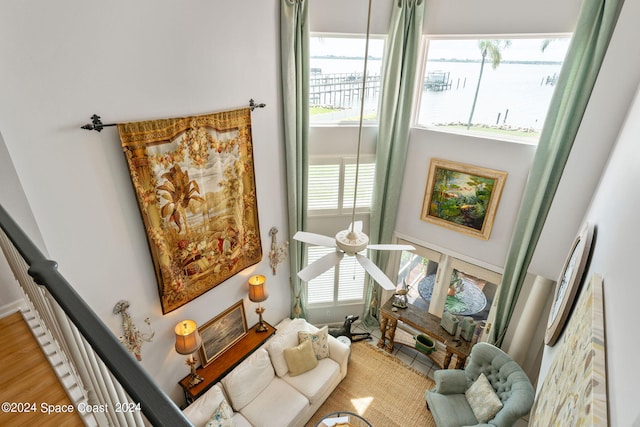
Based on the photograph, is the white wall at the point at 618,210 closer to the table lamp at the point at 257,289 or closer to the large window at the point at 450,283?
the large window at the point at 450,283

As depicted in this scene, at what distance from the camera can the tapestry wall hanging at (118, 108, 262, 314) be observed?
3197 mm

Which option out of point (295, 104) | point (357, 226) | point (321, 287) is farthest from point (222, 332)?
point (295, 104)

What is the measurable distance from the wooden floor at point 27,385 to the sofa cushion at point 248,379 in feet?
8.45

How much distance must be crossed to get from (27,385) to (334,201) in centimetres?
414

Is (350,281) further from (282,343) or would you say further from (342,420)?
(342,420)

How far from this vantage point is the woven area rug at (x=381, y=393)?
456 centimetres

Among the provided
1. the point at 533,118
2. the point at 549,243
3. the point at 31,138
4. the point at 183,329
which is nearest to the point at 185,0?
the point at 31,138

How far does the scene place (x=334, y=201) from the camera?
5.32 metres

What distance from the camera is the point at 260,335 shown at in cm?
502

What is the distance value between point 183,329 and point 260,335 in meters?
1.41

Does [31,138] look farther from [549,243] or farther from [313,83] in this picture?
[549,243]

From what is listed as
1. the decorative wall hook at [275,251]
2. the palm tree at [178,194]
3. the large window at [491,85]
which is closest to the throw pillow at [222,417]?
the decorative wall hook at [275,251]

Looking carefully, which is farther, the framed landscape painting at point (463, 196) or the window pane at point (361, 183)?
the window pane at point (361, 183)

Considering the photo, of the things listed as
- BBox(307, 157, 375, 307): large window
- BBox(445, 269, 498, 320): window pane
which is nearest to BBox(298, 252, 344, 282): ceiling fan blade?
BBox(307, 157, 375, 307): large window
